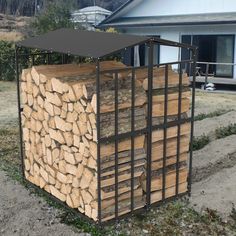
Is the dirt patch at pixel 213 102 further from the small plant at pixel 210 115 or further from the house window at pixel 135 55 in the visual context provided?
the house window at pixel 135 55

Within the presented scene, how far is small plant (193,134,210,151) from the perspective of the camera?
9.26 m

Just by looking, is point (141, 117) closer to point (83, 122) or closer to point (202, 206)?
point (83, 122)

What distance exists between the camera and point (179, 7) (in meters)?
20.9

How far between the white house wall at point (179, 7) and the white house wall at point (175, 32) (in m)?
1.08

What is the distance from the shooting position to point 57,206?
6359mm

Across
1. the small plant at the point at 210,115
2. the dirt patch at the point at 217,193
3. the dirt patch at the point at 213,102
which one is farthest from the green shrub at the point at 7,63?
the dirt patch at the point at 217,193

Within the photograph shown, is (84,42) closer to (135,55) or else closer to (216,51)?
(216,51)

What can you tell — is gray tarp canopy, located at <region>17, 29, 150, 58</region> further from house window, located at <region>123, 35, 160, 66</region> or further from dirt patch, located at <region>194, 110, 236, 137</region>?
house window, located at <region>123, 35, 160, 66</region>

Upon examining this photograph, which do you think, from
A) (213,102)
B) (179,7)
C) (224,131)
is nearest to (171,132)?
(224,131)

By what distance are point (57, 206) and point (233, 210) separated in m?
2.49

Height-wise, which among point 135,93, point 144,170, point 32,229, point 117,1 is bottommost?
point 32,229

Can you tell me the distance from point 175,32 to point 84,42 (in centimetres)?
1518

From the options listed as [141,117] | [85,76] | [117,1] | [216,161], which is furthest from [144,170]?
[117,1]

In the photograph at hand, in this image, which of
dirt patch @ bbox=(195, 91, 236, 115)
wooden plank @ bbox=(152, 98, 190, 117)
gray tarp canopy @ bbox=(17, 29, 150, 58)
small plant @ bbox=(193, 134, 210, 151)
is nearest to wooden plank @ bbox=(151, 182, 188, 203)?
wooden plank @ bbox=(152, 98, 190, 117)
